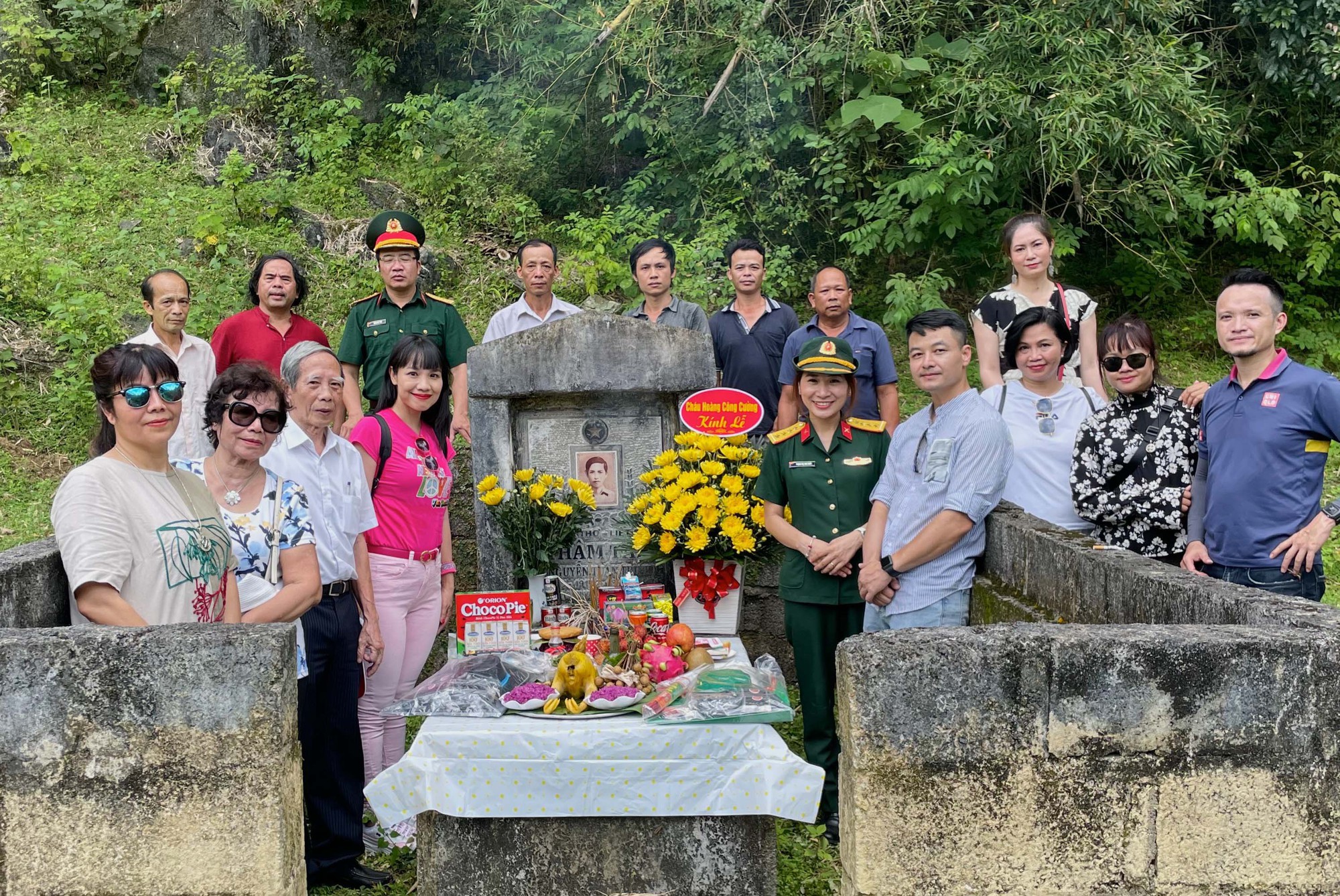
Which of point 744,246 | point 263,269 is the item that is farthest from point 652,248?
point 263,269

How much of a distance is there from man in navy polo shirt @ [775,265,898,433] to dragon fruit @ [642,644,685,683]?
6.07 ft

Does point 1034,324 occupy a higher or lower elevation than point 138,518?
higher

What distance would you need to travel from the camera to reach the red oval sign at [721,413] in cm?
513

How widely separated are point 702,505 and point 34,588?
8.56 feet

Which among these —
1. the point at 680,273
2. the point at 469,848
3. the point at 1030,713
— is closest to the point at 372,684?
the point at 469,848

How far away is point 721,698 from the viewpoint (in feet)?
12.1

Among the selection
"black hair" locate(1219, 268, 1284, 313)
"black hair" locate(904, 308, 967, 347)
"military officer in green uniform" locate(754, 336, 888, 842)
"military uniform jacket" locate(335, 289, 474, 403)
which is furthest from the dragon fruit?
"black hair" locate(1219, 268, 1284, 313)

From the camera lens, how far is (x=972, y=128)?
8.93 metres

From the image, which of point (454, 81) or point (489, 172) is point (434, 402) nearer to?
point (489, 172)

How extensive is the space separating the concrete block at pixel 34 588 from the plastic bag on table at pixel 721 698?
180 cm

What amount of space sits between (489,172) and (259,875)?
9.07 metres

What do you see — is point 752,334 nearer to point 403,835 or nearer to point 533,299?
point 533,299

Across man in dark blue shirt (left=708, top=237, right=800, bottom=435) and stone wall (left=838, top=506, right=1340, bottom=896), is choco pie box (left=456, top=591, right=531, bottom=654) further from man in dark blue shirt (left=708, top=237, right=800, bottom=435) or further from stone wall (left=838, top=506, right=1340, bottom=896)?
stone wall (left=838, top=506, right=1340, bottom=896)

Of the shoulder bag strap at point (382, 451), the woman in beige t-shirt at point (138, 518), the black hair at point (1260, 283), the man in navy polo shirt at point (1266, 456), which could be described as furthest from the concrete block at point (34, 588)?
the black hair at point (1260, 283)
